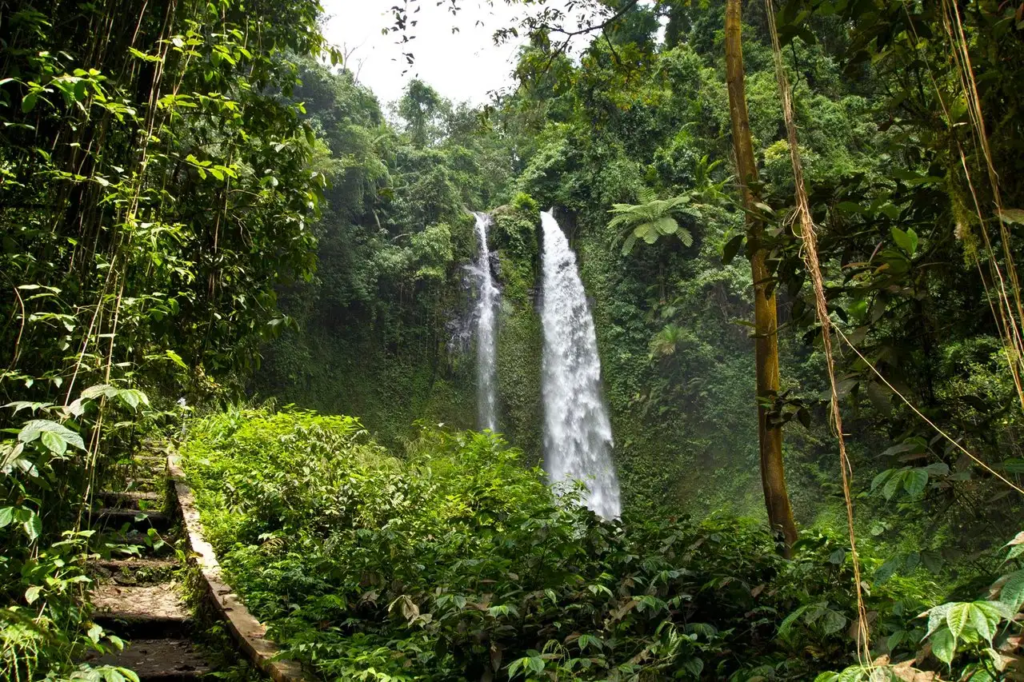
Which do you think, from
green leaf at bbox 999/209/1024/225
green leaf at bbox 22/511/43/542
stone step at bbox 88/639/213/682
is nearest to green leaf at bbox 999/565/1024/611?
green leaf at bbox 999/209/1024/225

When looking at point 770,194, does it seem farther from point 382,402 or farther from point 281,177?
point 382,402

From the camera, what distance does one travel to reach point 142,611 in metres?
4.22

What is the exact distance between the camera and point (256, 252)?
→ 13.0ft

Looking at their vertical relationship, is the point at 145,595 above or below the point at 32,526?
below

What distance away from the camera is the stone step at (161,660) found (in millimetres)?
3379

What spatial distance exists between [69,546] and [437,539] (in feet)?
8.24

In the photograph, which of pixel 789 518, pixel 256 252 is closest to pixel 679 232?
pixel 789 518

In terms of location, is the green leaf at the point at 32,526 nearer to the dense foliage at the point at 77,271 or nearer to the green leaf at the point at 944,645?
the dense foliage at the point at 77,271

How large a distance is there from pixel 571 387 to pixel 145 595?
12.1 meters

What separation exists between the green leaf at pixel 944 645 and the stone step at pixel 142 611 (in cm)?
377

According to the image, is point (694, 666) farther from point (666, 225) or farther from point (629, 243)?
point (629, 243)

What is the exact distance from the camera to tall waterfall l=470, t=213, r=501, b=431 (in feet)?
52.9

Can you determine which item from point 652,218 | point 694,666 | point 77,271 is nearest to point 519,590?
point 694,666

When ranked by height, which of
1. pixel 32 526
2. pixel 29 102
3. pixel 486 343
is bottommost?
pixel 32 526
